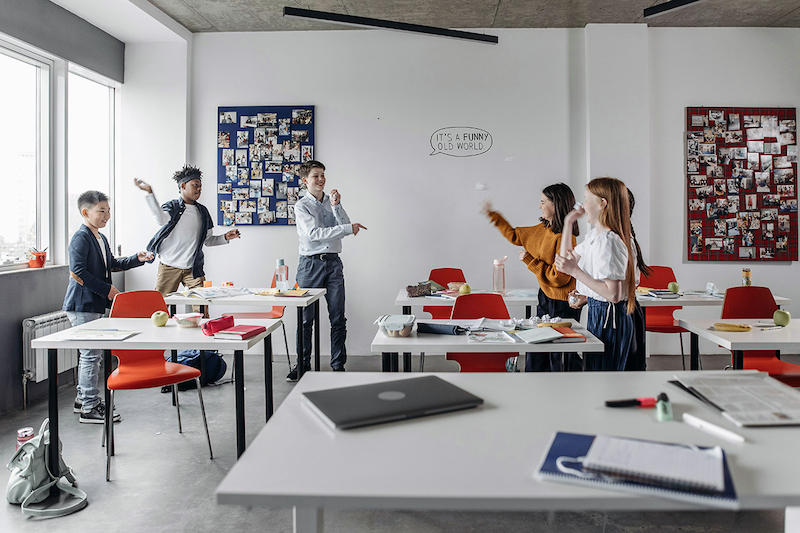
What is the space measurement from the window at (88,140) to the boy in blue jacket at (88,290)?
3.78 feet

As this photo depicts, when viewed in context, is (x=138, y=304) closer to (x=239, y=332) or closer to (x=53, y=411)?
(x=53, y=411)

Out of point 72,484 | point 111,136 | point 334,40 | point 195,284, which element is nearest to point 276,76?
point 334,40

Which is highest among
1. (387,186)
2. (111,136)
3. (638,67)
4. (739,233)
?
(638,67)

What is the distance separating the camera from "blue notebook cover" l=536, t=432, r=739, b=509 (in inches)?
37.3

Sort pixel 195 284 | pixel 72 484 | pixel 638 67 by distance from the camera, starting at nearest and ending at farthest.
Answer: pixel 72 484 < pixel 195 284 < pixel 638 67

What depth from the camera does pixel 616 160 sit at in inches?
216

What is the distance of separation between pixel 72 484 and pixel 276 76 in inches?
170

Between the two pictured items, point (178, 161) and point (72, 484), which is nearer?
point (72, 484)

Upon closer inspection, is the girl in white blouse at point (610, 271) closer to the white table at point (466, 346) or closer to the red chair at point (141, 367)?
the white table at point (466, 346)

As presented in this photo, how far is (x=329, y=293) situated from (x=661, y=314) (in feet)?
9.75

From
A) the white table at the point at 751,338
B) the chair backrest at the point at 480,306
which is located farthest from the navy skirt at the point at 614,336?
the chair backrest at the point at 480,306

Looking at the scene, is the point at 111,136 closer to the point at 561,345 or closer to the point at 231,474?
the point at 561,345

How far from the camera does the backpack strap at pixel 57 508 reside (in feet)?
8.25

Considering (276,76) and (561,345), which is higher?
(276,76)
